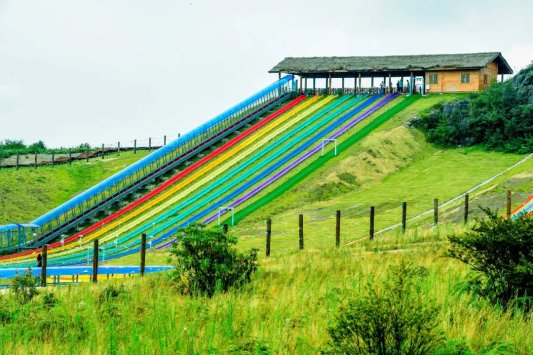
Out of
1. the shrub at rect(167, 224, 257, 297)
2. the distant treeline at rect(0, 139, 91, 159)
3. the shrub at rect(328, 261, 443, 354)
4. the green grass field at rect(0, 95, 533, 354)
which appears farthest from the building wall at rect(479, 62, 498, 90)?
the shrub at rect(328, 261, 443, 354)

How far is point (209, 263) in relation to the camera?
1722cm

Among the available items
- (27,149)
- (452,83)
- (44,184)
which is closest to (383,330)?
(44,184)

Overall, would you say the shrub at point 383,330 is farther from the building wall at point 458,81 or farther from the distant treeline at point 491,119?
the building wall at point 458,81

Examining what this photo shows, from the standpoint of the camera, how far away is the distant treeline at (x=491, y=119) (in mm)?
55250

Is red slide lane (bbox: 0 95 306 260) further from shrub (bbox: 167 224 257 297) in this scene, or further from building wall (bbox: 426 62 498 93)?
shrub (bbox: 167 224 257 297)

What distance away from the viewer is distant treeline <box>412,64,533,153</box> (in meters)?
55.2

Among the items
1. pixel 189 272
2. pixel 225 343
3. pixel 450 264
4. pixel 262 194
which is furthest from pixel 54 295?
pixel 262 194

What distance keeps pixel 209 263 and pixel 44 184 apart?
44.5 metres

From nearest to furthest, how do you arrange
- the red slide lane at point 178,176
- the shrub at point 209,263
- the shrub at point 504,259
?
the shrub at point 504,259
the shrub at point 209,263
the red slide lane at point 178,176

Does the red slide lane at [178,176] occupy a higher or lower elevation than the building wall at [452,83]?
lower

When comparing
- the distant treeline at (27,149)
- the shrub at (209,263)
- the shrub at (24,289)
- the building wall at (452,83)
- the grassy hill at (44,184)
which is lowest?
the shrub at (24,289)

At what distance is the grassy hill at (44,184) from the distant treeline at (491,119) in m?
24.0

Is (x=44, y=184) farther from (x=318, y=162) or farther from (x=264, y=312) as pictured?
(x=264, y=312)

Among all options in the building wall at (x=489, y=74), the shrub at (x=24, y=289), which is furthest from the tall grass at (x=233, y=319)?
the building wall at (x=489, y=74)
